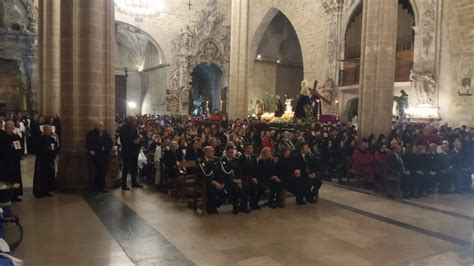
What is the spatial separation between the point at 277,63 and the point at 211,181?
25.4 m

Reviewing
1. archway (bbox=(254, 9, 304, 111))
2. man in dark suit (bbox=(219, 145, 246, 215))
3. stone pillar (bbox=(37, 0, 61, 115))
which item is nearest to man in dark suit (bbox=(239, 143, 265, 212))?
man in dark suit (bbox=(219, 145, 246, 215))

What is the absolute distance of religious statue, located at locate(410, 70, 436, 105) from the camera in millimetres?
17109

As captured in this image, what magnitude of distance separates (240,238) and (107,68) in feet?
19.4

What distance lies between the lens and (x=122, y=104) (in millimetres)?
33406

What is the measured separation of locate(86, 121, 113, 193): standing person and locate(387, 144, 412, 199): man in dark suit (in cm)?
686

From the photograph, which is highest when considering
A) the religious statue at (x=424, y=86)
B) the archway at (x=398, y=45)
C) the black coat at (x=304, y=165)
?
the archway at (x=398, y=45)

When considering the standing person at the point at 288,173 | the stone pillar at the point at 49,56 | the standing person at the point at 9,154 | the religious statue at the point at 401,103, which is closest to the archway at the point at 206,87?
the religious statue at the point at 401,103

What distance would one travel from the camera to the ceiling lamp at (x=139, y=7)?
1097 inches

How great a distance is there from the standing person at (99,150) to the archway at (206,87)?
2412 cm

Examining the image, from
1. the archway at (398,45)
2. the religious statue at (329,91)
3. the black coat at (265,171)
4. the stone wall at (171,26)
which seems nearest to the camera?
the black coat at (265,171)

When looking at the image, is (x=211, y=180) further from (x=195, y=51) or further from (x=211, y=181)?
(x=195, y=51)

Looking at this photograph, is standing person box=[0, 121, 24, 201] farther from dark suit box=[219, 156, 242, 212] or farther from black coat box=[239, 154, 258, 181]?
black coat box=[239, 154, 258, 181]

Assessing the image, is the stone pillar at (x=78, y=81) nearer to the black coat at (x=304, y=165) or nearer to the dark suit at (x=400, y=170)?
the black coat at (x=304, y=165)

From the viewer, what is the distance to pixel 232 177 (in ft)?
25.6
